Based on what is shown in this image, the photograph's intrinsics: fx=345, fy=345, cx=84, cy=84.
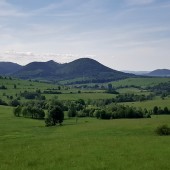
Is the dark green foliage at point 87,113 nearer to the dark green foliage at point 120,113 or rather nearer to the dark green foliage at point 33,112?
the dark green foliage at point 120,113

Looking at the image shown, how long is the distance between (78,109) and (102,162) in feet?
518

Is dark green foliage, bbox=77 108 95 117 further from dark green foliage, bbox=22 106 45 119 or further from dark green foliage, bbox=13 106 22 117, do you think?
dark green foliage, bbox=13 106 22 117

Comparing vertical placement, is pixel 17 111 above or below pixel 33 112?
above

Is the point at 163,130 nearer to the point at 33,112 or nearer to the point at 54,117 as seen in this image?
the point at 54,117

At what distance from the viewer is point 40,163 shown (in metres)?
32.7

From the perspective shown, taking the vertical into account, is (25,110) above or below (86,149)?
below

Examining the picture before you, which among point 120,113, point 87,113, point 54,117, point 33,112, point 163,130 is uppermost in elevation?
point 163,130

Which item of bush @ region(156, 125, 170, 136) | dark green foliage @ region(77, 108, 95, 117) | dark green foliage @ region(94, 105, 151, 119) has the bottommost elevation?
dark green foliage @ region(77, 108, 95, 117)

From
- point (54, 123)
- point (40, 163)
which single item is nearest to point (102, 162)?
point (40, 163)

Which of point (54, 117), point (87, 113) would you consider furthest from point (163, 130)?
point (87, 113)

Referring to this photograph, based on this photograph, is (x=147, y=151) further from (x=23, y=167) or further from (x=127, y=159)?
(x=23, y=167)

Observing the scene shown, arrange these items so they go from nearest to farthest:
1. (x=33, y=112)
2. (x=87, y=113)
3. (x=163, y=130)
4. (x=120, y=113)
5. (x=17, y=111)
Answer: (x=163, y=130)
(x=120, y=113)
(x=33, y=112)
(x=17, y=111)
(x=87, y=113)

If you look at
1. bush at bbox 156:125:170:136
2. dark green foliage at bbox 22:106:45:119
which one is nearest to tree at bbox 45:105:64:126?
dark green foliage at bbox 22:106:45:119

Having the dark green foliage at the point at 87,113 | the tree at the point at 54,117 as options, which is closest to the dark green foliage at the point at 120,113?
the dark green foliage at the point at 87,113
